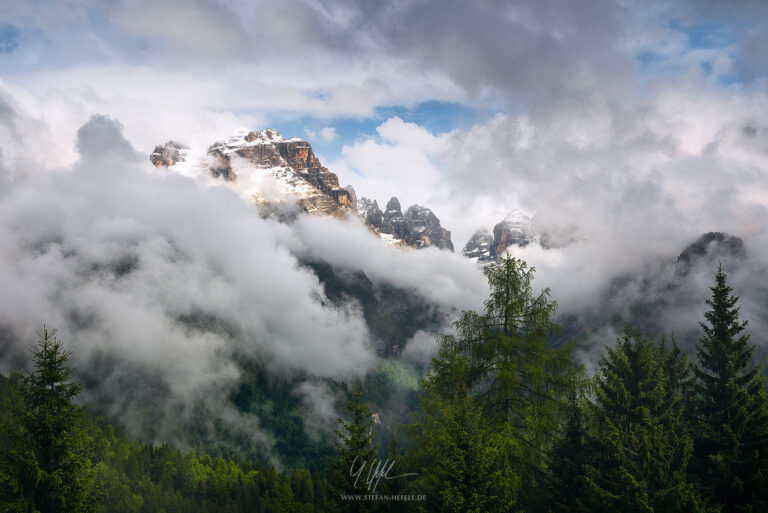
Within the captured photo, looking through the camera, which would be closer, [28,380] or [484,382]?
[484,382]

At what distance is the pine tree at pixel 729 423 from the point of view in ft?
72.6

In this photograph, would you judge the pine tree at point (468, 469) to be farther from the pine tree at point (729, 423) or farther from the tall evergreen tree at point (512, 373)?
the pine tree at point (729, 423)

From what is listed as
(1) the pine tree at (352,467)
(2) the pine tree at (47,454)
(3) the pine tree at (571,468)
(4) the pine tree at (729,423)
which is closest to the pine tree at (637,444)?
(3) the pine tree at (571,468)

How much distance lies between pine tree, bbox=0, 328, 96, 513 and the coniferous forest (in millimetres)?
64

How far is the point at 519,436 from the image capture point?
63.2 ft

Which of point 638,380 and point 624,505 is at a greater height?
point 638,380

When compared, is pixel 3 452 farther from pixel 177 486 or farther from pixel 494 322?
pixel 177 486

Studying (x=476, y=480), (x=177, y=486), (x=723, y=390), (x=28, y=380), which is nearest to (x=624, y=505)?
(x=476, y=480)

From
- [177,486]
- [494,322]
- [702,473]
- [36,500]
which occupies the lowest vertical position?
[177,486]

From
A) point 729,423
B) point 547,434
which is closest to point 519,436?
point 547,434

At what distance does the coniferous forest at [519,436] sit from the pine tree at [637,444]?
0.25 ft

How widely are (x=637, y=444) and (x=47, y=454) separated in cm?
2904

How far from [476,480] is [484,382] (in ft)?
14.5

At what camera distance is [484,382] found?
Answer: 2097 centimetres
